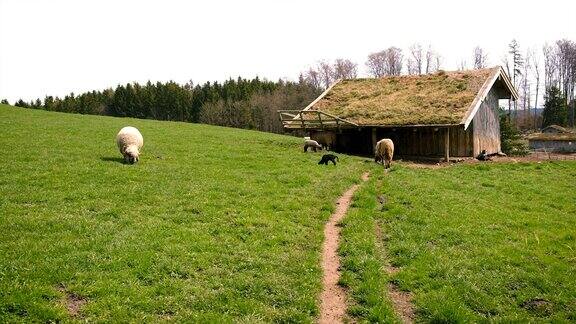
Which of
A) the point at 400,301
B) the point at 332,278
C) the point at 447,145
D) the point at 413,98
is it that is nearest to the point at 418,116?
the point at 447,145

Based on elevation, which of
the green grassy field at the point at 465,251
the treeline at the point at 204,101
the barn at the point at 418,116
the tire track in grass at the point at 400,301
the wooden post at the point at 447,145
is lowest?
the tire track in grass at the point at 400,301

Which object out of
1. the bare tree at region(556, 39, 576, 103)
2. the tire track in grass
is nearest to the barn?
the tire track in grass

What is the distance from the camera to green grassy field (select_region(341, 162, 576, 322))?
1089cm

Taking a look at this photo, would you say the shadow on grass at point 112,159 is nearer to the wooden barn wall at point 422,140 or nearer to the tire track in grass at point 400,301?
the tire track in grass at point 400,301

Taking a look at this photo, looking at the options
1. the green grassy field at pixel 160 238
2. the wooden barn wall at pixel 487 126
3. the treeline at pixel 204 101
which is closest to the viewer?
the green grassy field at pixel 160 238

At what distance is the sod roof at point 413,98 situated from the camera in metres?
33.4

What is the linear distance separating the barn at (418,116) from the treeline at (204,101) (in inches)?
2215

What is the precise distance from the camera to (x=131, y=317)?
374 inches

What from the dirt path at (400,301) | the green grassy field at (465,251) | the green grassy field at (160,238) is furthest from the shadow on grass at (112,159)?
the dirt path at (400,301)

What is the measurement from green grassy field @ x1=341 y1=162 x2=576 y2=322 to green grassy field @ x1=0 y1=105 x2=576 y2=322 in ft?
0.17

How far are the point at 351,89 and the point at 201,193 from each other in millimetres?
28617

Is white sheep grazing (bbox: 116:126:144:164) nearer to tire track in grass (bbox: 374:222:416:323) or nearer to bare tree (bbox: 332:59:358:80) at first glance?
tire track in grass (bbox: 374:222:416:323)

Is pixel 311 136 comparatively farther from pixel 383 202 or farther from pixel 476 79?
pixel 383 202

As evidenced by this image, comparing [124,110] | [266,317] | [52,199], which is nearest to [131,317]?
[266,317]
